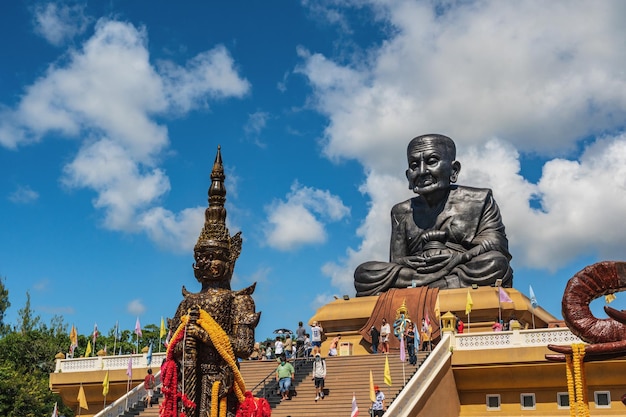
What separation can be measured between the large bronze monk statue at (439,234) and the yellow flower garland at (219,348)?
60.1ft

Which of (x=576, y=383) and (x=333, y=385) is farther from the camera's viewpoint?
(x=333, y=385)

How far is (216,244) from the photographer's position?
9.77 meters

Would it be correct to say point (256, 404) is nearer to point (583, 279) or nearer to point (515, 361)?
point (583, 279)

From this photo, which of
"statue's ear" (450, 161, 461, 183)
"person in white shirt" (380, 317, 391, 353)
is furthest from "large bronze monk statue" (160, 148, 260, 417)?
"statue's ear" (450, 161, 461, 183)

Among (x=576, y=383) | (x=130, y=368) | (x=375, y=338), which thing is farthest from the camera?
(x=375, y=338)

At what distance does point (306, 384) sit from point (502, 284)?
9.65m

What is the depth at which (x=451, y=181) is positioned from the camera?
99.1 ft

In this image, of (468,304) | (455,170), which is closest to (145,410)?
(468,304)

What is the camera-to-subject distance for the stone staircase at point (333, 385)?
17750 millimetres

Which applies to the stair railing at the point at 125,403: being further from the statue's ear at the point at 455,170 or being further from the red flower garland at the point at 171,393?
the statue's ear at the point at 455,170

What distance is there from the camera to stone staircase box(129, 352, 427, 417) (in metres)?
17.8

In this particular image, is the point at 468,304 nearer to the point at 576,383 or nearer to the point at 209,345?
the point at 576,383

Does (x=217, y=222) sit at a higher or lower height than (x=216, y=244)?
higher

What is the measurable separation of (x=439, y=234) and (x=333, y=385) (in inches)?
443
